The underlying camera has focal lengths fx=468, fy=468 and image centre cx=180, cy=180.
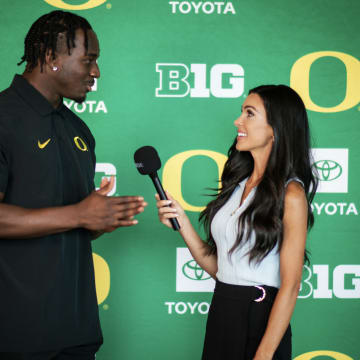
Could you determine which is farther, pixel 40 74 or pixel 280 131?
pixel 280 131

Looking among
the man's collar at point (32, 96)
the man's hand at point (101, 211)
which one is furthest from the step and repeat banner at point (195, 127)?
the man's hand at point (101, 211)

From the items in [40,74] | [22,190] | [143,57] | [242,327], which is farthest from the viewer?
[143,57]

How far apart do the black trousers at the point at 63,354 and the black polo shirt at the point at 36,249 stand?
17 millimetres

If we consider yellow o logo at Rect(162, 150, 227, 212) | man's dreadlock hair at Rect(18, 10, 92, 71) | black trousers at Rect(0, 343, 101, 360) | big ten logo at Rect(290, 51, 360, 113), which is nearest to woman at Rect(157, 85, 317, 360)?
black trousers at Rect(0, 343, 101, 360)

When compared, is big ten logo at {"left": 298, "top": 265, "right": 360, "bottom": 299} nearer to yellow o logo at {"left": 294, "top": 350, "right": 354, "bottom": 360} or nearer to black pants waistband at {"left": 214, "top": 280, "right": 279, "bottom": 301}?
yellow o logo at {"left": 294, "top": 350, "right": 354, "bottom": 360}

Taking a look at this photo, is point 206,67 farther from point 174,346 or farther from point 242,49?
point 174,346

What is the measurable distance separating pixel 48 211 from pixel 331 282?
1710mm

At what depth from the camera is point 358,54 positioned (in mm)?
2367

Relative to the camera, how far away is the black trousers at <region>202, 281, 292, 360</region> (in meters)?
1.46

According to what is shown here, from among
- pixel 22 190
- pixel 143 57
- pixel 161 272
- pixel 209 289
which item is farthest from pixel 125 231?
pixel 22 190

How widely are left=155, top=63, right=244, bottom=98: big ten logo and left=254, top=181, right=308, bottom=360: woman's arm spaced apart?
1026 millimetres

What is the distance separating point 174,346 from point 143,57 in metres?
1.46

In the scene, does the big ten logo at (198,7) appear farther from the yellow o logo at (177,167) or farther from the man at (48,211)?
the man at (48,211)


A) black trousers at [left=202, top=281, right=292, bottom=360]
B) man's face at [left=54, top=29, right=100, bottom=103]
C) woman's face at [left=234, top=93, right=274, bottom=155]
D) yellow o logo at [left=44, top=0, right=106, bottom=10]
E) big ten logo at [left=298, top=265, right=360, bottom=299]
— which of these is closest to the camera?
man's face at [left=54, top=29, right=100, bottom=103]
